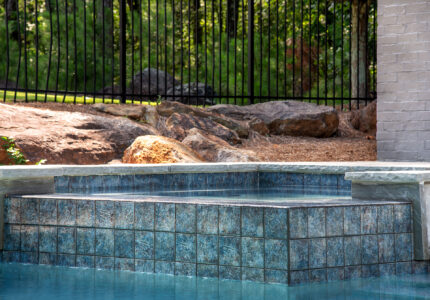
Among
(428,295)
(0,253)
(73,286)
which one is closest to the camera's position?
(428,295)

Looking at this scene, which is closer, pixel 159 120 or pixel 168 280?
pixel 168 280

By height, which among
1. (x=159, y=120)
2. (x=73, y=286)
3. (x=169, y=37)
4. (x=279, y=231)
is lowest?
Result: (x=73, y=286)

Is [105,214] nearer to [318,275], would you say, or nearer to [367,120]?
[318,275]

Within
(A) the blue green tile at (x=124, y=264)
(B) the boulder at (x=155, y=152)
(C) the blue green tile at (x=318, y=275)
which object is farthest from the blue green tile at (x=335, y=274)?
(B) the boulder at (x=155, y=152)

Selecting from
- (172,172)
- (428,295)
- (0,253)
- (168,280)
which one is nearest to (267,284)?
(168,280)

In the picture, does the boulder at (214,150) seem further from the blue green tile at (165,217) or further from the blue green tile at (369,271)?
the blue green tile at (369,271)

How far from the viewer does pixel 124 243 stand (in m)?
4.15

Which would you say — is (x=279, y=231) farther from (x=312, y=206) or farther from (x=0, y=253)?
(x=0, y=253)

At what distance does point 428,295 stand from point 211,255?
4.02 feet

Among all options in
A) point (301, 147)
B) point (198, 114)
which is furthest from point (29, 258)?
point (301, 147)

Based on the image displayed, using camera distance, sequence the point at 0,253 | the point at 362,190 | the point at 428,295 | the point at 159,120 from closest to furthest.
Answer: the point at 428,295
the point at 362,190
the point at 0,253
the point at 159,120

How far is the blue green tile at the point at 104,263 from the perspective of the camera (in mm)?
4199

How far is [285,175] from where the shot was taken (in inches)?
261

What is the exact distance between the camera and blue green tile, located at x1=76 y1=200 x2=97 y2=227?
13.9ft
